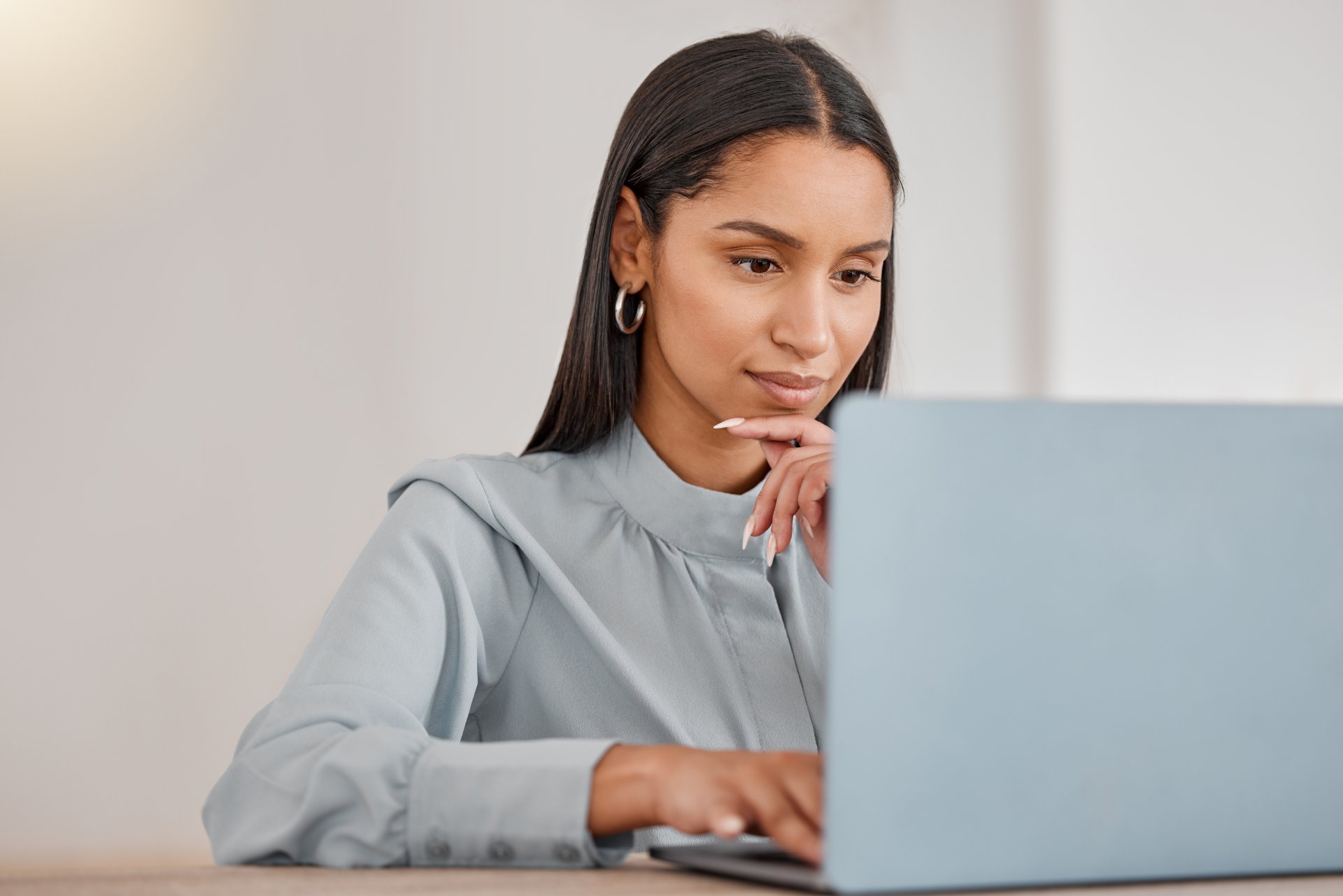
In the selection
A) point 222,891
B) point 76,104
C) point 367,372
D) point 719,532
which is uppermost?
point 76,104

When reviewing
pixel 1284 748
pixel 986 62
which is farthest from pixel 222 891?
pixel 986 62

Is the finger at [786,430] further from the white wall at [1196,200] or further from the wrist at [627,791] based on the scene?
the white wall at [1196,200]

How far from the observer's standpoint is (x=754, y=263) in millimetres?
1186

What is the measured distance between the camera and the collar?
4.06 feet

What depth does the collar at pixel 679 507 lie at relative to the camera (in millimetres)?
1237

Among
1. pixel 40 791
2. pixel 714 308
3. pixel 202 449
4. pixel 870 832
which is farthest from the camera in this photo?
pixel 202 449

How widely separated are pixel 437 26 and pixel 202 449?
1.00m

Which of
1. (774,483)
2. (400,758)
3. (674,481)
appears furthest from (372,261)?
(400,758)

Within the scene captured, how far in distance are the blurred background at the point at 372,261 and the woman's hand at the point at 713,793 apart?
139 cm

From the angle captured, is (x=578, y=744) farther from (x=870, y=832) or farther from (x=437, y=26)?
(x=437, y=26)

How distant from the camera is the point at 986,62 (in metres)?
2.98

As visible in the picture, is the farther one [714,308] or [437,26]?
[437,26]

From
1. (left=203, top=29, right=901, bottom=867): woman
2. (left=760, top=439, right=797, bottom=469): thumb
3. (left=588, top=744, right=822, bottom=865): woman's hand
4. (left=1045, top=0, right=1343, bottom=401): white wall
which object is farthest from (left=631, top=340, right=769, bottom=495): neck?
(left=1045, top=0, right=1343, bottom=401): white wall

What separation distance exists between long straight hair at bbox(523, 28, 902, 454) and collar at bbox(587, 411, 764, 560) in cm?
7
